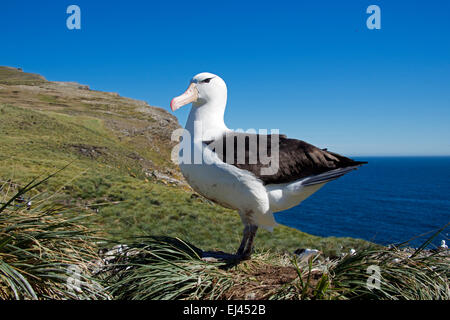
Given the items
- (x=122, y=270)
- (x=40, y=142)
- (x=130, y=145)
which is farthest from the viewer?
(x=130, y=145)

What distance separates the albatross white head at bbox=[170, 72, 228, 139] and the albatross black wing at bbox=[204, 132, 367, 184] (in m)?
0.24

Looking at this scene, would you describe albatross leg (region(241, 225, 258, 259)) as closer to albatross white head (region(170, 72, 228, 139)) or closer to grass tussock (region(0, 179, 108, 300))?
albatross white head (region(170, 72, 228, 139))

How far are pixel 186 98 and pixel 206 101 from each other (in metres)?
0.29

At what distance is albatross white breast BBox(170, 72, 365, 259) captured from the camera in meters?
3.96

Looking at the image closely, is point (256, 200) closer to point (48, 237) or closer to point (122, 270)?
point (122, 270)

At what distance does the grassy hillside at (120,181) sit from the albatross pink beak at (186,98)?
1.36 meters

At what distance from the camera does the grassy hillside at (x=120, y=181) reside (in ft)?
46.2

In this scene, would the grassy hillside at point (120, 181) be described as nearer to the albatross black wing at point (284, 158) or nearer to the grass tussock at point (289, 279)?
the grass tussock at point (289, 279)

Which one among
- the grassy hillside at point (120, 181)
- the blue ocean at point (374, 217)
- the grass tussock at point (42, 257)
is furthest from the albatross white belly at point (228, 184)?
the blue ocean at point (374, 217)

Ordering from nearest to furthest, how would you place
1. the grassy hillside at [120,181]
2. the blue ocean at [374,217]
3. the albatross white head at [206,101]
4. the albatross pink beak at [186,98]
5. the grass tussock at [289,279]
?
the grass tussock at [289,279] → the albatross pink beak at [186,98] → the albatross white head at [206,101] → the grassy hillside at [120,181] → the blue ocean at [374,217]

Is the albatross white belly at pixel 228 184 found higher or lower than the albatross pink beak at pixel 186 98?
lower
